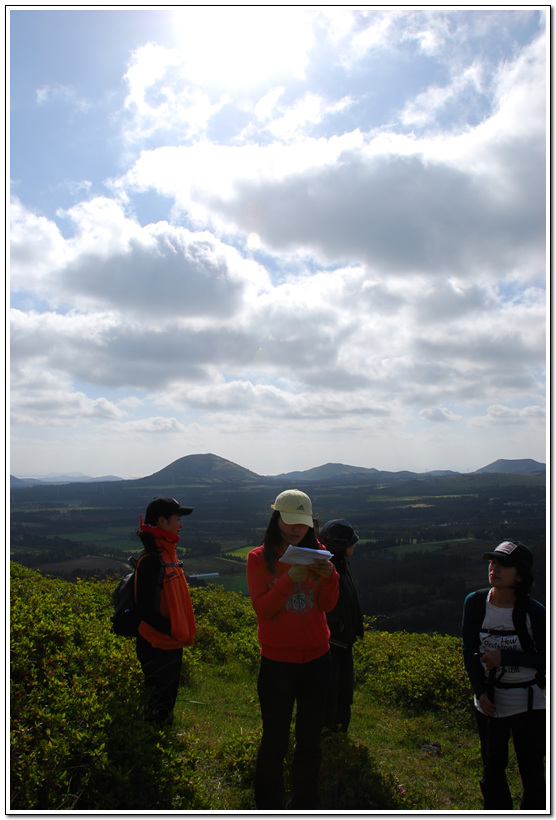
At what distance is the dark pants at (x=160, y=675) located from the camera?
13.5 ft

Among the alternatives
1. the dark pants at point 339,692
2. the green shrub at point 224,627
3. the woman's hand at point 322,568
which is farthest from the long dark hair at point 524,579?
the green shrub at point 224,627

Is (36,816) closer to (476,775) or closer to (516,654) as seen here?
(516,654)

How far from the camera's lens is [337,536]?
5023 millimetres

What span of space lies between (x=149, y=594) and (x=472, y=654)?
9.04ft

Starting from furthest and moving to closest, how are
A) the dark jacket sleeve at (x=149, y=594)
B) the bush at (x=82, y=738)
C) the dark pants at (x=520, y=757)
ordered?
the dark jacket sleeve at (x=149, y=594), the dark pants at (x=520, y=757), the bush at (x=82, y=738)

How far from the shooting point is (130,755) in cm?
336

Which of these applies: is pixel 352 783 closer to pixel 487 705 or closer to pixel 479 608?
pixel 487 705

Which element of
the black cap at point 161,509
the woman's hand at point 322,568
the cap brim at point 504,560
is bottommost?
the cap brim at point 504,560

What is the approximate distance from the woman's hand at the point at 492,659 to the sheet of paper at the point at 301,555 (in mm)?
1621

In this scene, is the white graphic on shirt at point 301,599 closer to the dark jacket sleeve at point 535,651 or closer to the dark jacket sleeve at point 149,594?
the dark jacket sleeve at point 149,594

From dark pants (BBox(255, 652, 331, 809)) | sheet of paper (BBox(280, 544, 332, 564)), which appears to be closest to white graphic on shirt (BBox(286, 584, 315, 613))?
dark pants (BBox(255, 652, 331, 809))

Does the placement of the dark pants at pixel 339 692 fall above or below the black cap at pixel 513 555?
below

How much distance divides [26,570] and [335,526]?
9856 millimetres

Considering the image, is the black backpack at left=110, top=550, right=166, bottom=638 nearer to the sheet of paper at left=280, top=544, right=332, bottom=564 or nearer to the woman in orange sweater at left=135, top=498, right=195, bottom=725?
the woman in orange sweater at left=135, top=498, right=195, bottom=725
